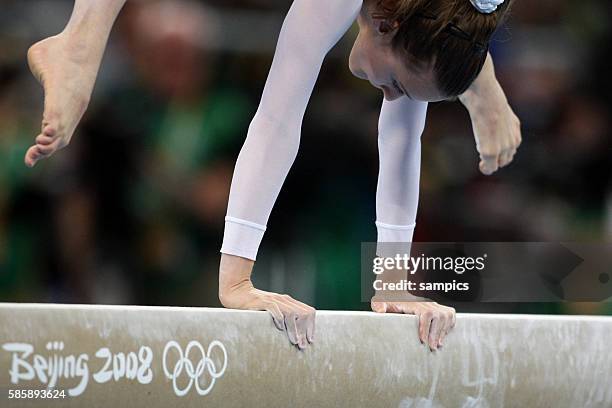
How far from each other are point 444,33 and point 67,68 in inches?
32.5

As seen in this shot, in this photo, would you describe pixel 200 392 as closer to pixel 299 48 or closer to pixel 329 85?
pixel 299 48

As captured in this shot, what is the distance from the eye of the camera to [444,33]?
1865mm

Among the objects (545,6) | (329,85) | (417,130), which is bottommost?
(417,130)

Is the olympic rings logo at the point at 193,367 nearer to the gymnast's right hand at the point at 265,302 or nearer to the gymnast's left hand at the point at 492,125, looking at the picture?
the gymnast's right hand at the point at 265,302

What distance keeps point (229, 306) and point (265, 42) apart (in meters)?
0.78

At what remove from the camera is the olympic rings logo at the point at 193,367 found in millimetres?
1759

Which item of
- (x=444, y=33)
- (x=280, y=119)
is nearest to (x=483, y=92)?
(x=444, y=33)

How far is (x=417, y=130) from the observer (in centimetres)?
229

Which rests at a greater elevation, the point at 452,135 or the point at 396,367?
the point at 452,135

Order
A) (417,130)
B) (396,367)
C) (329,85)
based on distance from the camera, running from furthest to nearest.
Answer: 1. (329,85)
2. (417,130)
3. (396,367)

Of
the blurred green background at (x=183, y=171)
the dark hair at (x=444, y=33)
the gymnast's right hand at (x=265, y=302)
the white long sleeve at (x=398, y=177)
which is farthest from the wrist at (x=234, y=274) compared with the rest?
the dark hair at (x=444, y=33)

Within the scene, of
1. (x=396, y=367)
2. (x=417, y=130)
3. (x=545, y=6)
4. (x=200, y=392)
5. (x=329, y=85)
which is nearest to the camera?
(x=200, y=392)

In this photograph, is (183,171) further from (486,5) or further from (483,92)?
(486,5)

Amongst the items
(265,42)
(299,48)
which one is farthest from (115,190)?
(299,48)
